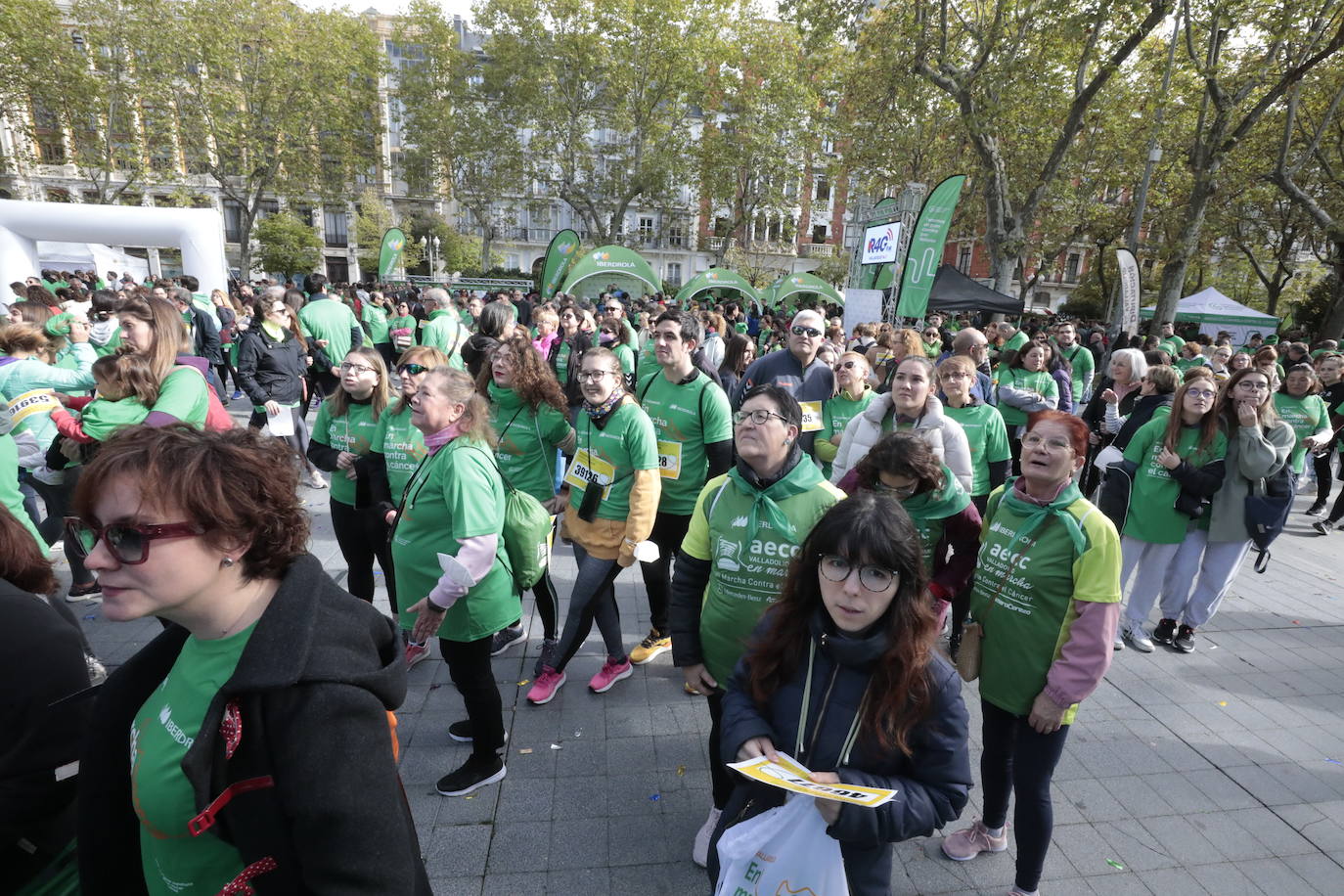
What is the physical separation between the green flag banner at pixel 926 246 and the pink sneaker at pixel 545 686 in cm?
860

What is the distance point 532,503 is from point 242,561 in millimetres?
1748

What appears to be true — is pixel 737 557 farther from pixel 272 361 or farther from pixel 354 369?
pixel 272 361

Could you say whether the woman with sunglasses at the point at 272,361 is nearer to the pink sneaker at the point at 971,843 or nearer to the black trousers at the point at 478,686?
the black trousers at the point at 478,686

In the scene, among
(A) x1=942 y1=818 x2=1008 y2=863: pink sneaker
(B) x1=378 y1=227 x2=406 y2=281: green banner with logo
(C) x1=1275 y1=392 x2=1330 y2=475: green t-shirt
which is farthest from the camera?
(B) x1=378 y1=227 x2=406 y2=281: green banner with logo

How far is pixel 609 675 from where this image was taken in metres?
3.73

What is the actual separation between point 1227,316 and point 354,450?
89.8ft

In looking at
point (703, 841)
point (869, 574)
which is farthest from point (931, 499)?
point (703, 841)

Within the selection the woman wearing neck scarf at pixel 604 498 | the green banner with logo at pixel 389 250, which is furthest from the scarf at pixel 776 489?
the green banner with logo at pixel 389 250

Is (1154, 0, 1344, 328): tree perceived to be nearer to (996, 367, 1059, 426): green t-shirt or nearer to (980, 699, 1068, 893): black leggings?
(996, 367, 1059, 426): green t-shirt

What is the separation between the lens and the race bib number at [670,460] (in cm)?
401

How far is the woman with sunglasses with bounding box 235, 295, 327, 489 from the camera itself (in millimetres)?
6465

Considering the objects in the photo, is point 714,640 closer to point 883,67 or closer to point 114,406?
point 114,406

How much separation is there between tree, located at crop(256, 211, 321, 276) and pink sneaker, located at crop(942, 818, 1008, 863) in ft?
142

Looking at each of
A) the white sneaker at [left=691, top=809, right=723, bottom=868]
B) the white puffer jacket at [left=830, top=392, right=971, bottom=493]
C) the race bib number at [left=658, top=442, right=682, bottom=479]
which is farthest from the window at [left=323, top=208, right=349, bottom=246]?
the white sneaker at [left=691, top=809, right=723, bottom=868]
